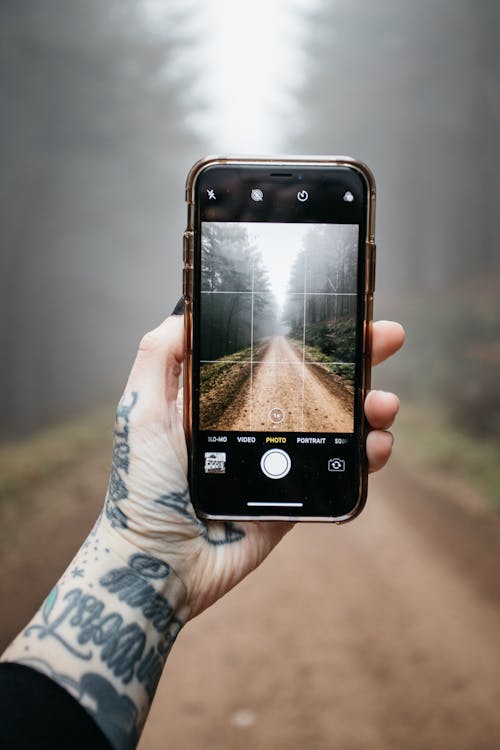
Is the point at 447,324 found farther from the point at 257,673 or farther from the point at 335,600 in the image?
the point at 257,673

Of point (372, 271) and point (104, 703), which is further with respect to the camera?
point (372, 271)

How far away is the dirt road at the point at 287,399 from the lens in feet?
3.07

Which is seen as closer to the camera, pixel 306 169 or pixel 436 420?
pixel 306 169

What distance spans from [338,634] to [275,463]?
7.61 feet

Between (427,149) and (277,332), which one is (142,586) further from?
(427,149)

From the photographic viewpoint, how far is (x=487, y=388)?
5484mm

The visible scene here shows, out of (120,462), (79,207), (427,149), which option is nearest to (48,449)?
(79,207)

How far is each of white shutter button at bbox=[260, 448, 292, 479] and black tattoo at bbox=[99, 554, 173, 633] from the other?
19 cm

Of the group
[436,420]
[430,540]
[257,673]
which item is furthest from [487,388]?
[257,673]

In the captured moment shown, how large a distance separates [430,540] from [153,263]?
4792 millimetres

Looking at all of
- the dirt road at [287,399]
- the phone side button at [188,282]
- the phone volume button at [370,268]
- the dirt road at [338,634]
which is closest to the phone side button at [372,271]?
the phone volume button at [370,268]

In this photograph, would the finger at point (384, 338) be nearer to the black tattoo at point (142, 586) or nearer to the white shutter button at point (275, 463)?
the white shutter button at point (275, 463)

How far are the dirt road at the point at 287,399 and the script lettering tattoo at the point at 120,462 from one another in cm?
14

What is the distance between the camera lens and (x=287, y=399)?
0.95 m
